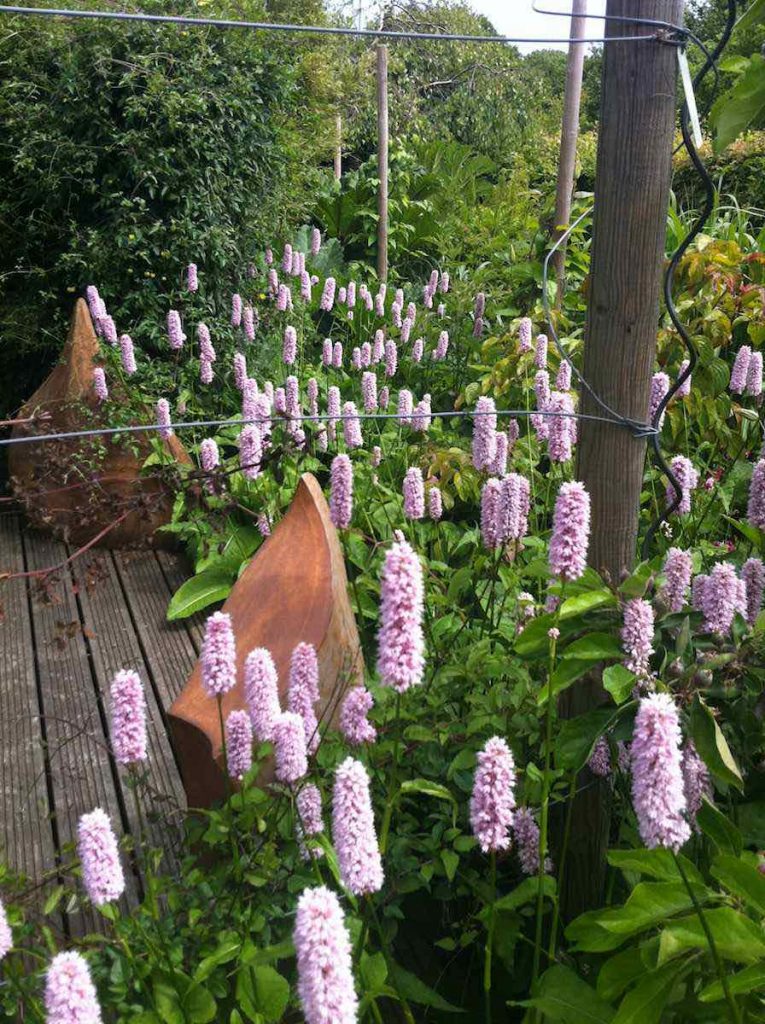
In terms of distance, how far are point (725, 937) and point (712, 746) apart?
0.22 m

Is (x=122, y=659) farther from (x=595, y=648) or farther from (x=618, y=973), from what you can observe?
(x=618, y=973)

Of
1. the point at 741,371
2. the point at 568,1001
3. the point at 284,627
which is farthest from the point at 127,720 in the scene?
the point at 741,371

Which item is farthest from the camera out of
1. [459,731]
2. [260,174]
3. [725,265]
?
[260,174]

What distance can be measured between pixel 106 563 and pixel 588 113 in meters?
21.0

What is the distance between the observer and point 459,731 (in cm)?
195

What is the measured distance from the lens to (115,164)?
479cm

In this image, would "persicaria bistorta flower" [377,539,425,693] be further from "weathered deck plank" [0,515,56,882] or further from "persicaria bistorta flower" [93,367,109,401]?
"persicaria bistorta flower" [93,367,109,401]

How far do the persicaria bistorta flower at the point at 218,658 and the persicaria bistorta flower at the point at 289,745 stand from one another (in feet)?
0.35

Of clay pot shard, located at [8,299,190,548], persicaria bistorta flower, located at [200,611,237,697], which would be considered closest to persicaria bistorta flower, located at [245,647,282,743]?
persicaria bistorta flower, located at [200,611,237,697]

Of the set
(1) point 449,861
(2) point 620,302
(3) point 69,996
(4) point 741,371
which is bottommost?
(1) point 449,861

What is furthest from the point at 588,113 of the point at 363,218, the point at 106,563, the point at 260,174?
the point at 106,563

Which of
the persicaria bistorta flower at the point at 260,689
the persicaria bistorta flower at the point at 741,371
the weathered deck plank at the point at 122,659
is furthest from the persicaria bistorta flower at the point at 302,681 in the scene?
the persicaria bistorta flower at the point at 741,371

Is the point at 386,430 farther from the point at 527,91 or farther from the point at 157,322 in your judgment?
the point at 527,91

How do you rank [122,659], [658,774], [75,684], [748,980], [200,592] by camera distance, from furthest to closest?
Result: [200,592], [122,659], [75,684], [748,980], [658,774]
